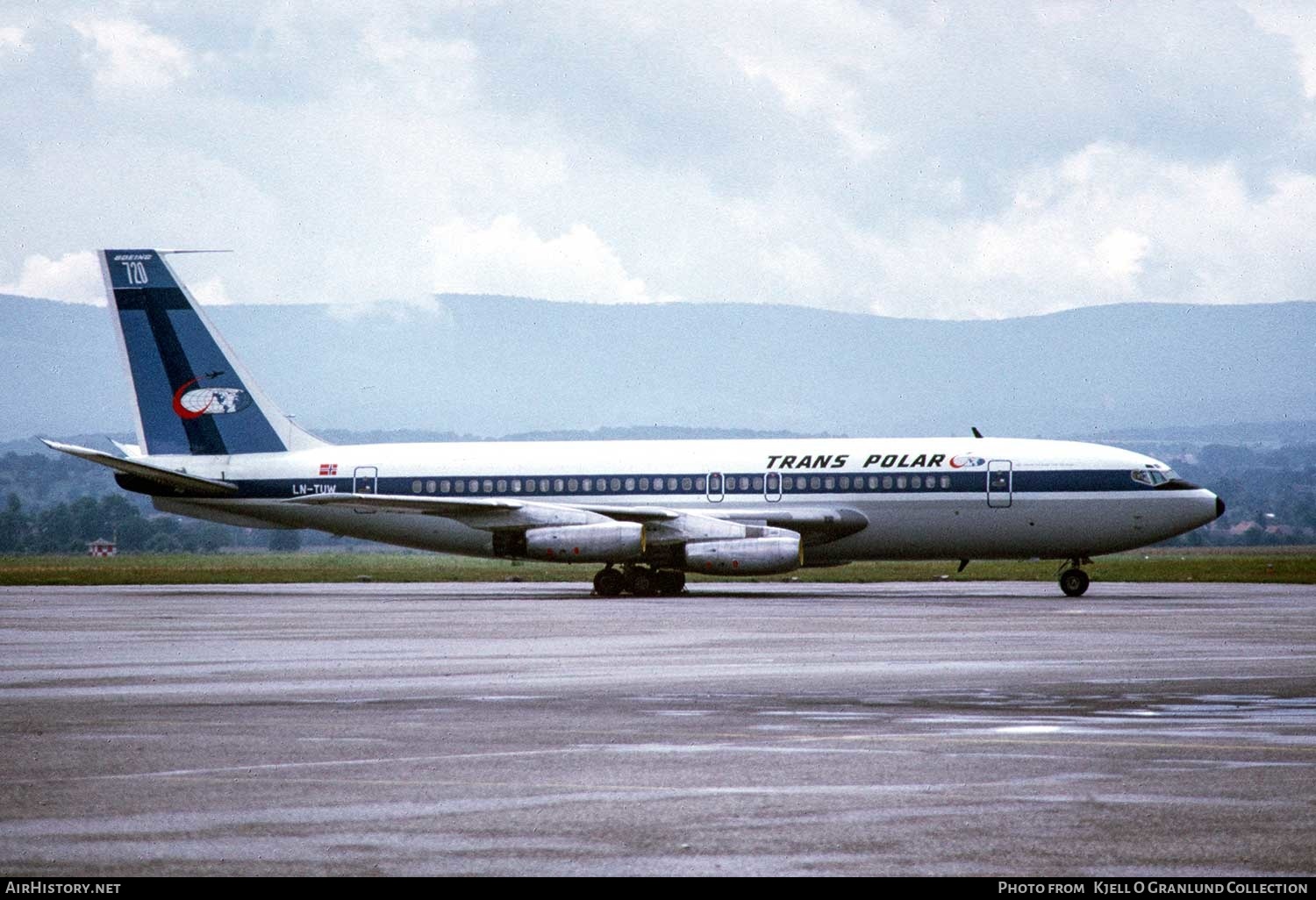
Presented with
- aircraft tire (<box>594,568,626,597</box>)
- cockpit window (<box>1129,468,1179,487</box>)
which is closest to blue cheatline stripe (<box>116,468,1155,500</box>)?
cockpit window (<box>1129,468,1179,487</box>)

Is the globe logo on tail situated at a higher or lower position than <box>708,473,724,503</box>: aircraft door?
higher

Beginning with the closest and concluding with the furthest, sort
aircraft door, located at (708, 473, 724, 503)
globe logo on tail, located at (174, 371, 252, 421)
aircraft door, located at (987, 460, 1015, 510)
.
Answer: aircraft door, located at (987, 460, 1015, 510) → aircraft door, located at (708, 473, 724, 503) → globe logo on tail, located at (174, 371, 252, 421)

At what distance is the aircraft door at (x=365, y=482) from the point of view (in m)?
52.6

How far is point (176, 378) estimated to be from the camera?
54.0 m

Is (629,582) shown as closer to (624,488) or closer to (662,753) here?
(624,488)

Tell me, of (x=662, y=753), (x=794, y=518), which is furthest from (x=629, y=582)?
(x=662, y=753)

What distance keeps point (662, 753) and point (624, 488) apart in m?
36.7

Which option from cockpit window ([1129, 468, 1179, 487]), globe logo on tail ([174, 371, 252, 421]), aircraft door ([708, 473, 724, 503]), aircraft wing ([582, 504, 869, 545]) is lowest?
aircraft wing ([582, 504, 869, 545])

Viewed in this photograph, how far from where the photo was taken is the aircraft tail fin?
53.7 metres

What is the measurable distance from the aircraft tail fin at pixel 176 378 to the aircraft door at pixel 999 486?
18.1 m

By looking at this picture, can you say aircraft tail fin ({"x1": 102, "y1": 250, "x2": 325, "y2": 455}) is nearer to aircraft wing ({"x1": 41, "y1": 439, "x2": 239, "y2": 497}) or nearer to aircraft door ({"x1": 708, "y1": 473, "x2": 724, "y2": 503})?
aircraft wing ({"x1": 41, "y1": 439, "x2": 239, "y2": 497})

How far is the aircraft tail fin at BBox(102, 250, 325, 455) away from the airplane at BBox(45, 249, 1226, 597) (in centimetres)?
4

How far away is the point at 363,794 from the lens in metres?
12.5
